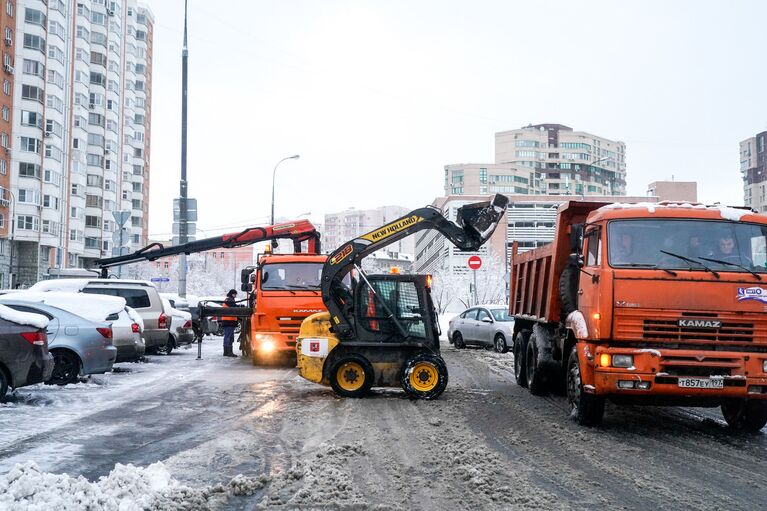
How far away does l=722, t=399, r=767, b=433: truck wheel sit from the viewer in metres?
9.23

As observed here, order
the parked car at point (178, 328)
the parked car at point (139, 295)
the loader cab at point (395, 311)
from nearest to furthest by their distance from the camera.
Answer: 1. the loader cab at point (395, 311)
2. the parked car at point (139, 295)
3. the parked car at point (178, 328)

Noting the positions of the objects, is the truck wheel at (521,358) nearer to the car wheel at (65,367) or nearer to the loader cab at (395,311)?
the loader cab at (395,311)

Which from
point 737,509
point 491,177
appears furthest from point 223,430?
point 491,177

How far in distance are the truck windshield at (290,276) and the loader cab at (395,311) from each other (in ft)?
17.8

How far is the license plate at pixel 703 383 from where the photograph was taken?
8352 millimetres

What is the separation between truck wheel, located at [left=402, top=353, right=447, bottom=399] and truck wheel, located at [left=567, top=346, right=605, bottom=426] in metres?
2.57

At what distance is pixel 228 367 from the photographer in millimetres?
18188

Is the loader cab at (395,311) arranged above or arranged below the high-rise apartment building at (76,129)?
below

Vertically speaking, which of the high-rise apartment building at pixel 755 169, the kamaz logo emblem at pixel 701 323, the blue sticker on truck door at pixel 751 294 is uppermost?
the high-rise apartment building at pixel 755 169

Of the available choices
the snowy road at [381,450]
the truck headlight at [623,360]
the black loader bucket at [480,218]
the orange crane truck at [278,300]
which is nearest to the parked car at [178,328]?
the orange crane truck at [278,300]

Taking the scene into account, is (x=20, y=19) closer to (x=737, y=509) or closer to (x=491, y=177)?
(x=737, y=509)

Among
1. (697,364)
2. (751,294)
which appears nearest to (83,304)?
(697,364)

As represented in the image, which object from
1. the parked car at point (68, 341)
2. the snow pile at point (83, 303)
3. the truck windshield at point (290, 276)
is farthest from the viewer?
the truck windshield at point (290, 276)

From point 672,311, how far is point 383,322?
4.94 meters
